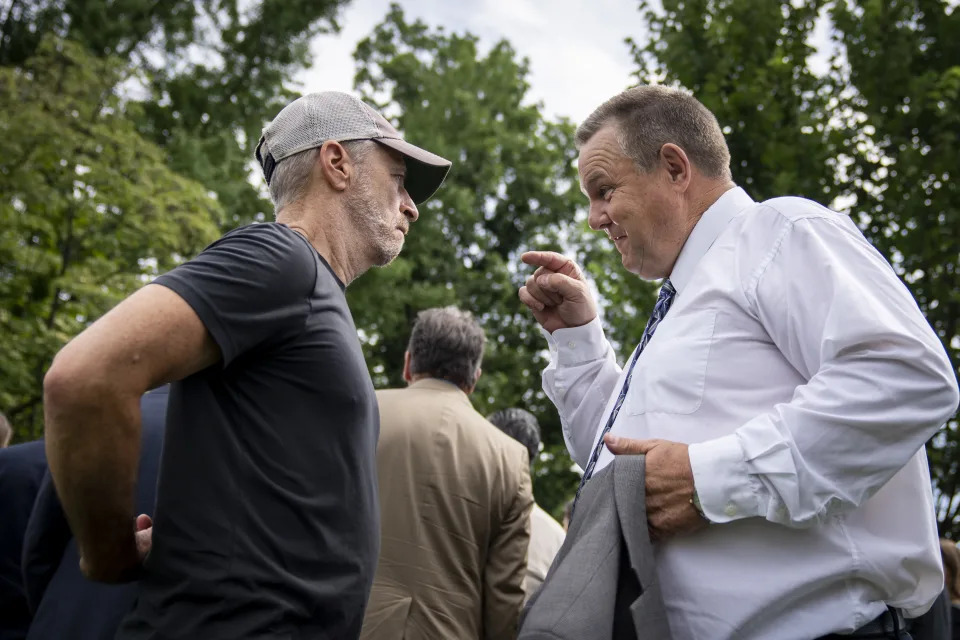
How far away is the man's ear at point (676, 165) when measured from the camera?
8.36ft

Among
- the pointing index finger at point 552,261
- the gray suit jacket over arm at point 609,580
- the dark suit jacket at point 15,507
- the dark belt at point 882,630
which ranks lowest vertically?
the dark suit jacket at point 15,507

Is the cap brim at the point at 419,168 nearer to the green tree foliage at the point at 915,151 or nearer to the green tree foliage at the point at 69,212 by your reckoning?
the green tree foliage at the point at 915,151

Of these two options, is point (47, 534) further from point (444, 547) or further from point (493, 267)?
point (493, 267)

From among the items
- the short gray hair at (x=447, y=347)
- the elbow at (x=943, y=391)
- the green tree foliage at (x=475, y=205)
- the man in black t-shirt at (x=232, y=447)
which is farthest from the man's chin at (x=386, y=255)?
the green tree foliage at (x=475, y=205)

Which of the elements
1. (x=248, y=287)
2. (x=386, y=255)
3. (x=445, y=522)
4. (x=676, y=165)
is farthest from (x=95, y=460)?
(x=445, y=522)

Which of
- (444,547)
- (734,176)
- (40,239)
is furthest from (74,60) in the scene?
(444,547)

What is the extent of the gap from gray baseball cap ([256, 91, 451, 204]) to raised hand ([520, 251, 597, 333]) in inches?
16.2

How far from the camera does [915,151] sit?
7.30 meters

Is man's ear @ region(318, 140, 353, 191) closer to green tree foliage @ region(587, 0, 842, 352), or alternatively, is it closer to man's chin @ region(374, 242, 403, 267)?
man's chin @ region(374, 242, 403, 267)

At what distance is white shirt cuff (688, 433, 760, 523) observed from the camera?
194cm

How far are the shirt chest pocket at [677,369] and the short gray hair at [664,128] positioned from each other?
509mm

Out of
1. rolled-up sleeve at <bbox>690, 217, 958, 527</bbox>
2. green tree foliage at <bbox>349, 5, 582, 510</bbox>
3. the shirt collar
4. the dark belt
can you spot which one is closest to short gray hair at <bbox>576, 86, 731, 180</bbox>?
the shirt collar

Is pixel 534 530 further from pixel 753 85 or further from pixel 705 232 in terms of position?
pixel 753 85

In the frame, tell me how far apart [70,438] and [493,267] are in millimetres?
20897
